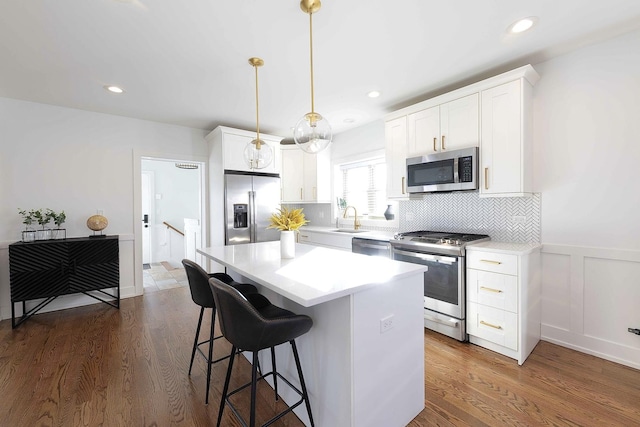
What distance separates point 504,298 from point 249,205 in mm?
3401

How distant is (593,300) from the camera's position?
2.38 metres

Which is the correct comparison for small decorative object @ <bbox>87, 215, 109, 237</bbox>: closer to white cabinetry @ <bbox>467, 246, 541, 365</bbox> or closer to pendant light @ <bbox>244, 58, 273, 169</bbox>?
pendant light @ <bbox>244, 58, 273, 169</bbox>

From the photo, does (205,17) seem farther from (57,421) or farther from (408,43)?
(57,421)

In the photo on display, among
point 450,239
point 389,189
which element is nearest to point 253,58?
point 389,189

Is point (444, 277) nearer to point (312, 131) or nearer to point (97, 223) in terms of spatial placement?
point (312, 131)

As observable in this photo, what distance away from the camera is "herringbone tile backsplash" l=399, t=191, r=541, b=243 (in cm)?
271

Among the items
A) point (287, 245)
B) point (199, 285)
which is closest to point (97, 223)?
point (199, 285)

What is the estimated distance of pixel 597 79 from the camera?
233cm

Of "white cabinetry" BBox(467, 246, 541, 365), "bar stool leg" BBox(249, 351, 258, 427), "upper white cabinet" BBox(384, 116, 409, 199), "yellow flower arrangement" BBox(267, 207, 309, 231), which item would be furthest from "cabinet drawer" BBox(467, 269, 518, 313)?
"bar stool leg" BBox(249, 351, 258, 427)

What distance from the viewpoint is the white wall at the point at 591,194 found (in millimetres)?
2209

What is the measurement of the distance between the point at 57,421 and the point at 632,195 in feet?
14.0

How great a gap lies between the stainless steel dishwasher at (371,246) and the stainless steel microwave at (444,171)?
27.7 inches

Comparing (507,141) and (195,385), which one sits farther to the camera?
(507,141)

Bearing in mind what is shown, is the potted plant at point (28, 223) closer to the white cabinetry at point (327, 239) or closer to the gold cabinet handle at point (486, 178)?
the white cabinetry at point (327, 239)
